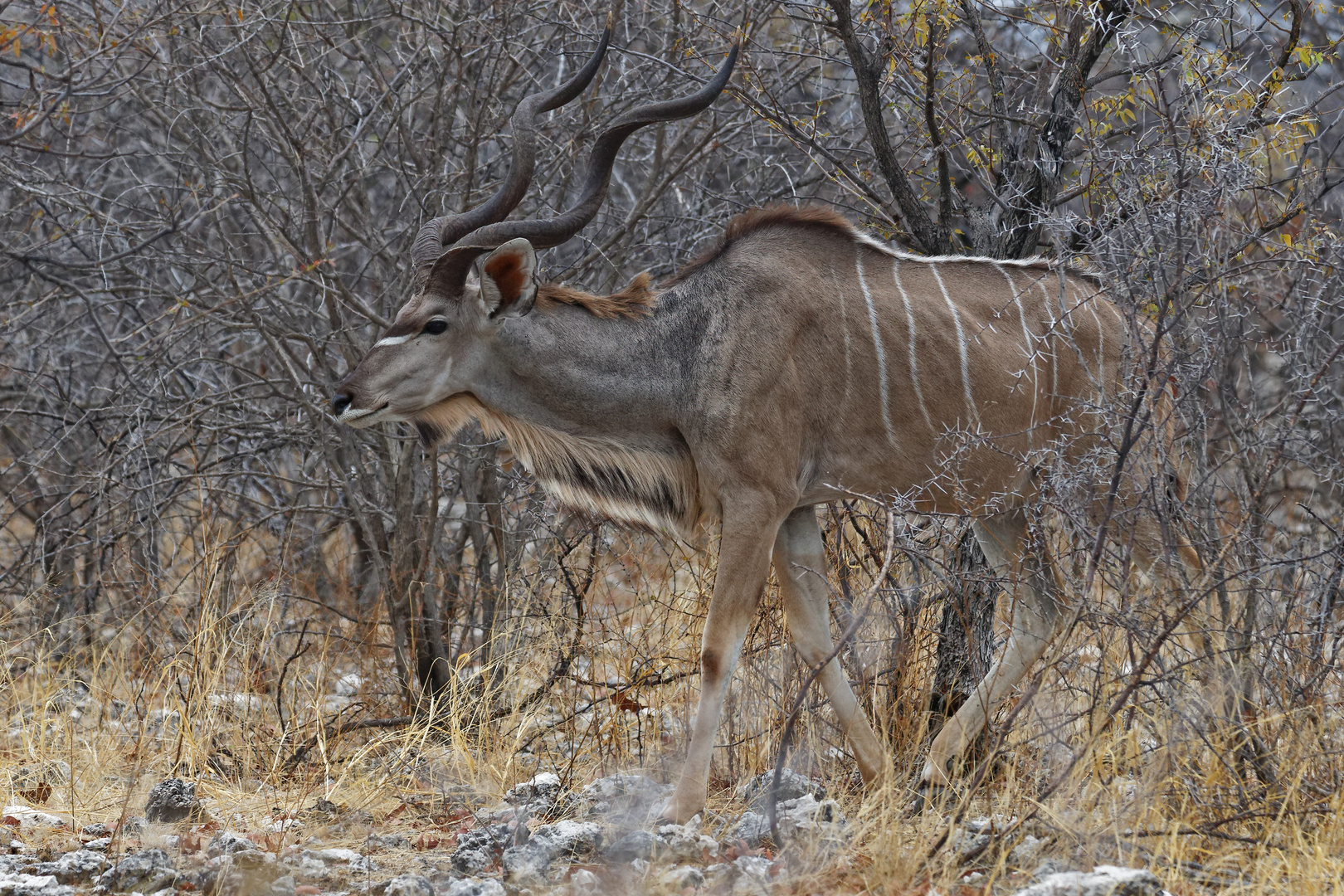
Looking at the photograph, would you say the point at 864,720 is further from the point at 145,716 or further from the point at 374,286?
the point at 374,286

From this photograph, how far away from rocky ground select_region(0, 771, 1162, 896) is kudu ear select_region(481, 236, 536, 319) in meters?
1.49

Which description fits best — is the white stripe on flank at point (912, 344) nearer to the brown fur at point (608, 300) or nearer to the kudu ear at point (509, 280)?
the brown fur at point (608, 300)

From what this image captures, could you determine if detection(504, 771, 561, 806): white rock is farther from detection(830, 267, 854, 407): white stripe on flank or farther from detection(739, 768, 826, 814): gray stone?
detection(830, 267, 854, 407): white stripe on flank

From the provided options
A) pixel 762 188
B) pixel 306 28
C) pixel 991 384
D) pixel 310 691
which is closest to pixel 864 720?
pixel 991 384

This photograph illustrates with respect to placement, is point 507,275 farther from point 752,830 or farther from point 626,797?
point 752,830

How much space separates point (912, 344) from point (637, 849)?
1832 millimetres

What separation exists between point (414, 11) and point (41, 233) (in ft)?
9.54

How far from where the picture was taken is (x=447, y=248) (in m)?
4.53

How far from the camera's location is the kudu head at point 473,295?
14.2ft

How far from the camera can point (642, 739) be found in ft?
15.8

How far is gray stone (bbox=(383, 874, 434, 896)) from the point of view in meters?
3.30

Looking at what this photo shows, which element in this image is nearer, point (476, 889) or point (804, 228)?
point (476, 889)

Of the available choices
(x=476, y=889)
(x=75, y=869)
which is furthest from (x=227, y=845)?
(x=476, y=889)

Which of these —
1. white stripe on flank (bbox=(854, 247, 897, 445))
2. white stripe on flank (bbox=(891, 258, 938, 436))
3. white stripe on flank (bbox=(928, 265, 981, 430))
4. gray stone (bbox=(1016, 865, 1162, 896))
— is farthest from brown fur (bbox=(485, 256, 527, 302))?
→ gray stone (bbox=(1016, 865, 1162, 896))
